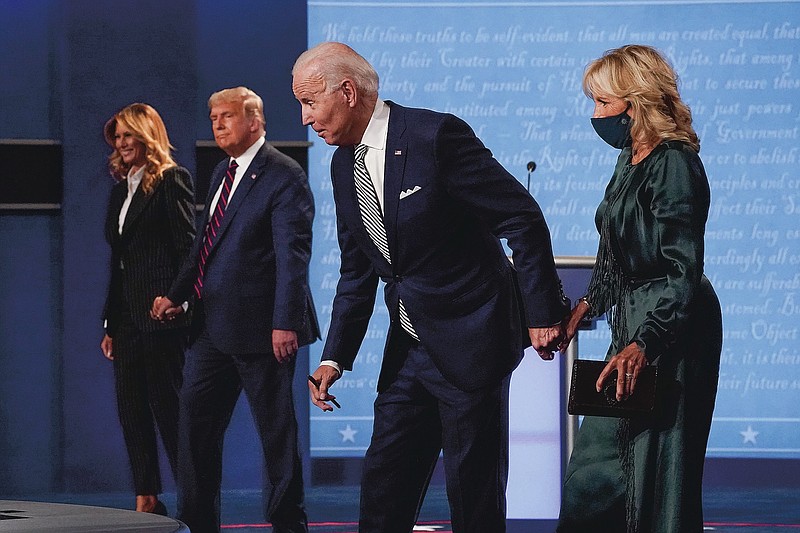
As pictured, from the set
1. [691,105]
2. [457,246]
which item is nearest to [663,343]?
[457,246]

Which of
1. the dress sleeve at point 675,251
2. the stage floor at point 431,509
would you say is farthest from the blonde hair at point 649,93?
the stage floor at point 431,509

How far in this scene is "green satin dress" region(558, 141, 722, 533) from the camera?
9.36 ft

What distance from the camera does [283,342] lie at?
172 inches

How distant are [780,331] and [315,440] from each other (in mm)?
2419

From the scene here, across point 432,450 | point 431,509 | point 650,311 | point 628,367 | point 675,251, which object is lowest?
point 431,509

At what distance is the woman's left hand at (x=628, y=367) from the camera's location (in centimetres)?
284

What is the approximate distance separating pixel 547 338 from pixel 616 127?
0.53 m

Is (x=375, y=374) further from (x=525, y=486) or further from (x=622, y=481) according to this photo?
(x=622, y=481)

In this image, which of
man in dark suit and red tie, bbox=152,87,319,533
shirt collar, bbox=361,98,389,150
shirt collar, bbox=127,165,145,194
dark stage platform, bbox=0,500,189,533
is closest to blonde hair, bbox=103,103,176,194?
shirt collar, bbox=127,165,145,194

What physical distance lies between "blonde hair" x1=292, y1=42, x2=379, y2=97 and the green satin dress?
2.12ft

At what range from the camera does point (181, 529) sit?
6.05 ft

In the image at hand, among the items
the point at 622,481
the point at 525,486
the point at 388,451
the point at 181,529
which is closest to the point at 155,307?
the point at 525,486

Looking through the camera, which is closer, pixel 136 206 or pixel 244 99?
pixel 244 99

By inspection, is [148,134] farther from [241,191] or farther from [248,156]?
[241,191]
